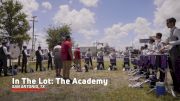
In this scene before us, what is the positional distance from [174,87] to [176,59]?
3.46 ft

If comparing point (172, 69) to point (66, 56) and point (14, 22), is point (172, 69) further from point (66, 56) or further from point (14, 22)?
point (14, 22)

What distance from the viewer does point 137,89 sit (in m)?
12.4

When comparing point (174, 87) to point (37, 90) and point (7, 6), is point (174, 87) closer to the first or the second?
point (37, 90)

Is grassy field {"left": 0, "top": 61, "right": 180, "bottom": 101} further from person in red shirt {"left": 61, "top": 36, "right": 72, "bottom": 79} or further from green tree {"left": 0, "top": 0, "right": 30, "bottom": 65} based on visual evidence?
green tree {"left": 0, "top": 0, "right": 30, "bottom": 65}

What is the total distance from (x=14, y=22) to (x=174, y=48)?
34.5 meters

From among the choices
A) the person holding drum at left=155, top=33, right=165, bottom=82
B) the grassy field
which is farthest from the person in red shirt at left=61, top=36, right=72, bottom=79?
the person holding drum at left=155, top=33, right=165, bottom=82

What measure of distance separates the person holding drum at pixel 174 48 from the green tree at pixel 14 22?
3305 cm

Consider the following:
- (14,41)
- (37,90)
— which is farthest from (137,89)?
(14,41)

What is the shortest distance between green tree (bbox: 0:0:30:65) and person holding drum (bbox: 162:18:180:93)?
33047 millimetres

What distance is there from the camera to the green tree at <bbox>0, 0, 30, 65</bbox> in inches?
1663

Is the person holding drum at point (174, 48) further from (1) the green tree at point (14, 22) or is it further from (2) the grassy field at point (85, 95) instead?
(1) the green tree at point (14, 22)

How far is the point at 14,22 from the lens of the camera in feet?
141

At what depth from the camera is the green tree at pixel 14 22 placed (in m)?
42.2

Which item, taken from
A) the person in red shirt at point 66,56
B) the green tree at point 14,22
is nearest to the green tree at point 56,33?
the green tree at point 14,22
